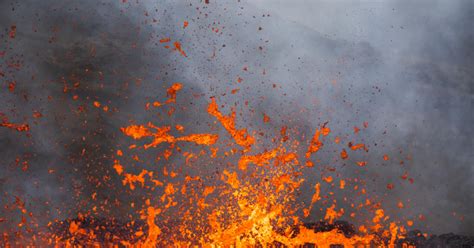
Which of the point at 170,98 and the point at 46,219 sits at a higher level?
the point at 170,98

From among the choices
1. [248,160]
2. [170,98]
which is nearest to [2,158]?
[170,98]

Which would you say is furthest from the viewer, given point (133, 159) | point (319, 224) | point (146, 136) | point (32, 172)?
point (146, 136)

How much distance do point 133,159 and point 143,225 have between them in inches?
227

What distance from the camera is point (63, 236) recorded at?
61.1ft

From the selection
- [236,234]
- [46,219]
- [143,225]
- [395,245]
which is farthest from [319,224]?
[46,219]

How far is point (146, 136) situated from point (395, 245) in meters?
16.1

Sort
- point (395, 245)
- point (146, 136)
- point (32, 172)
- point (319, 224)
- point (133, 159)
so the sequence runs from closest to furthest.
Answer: point (395, 245) < point (319, 224) < point (32, 172) < point (133, 159) < point (146, 136)

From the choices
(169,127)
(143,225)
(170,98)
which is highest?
(170,98)

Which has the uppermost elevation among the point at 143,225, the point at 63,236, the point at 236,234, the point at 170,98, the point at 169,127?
the point at 170,98

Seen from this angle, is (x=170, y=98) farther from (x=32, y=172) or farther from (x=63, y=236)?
(x=63, y=236)

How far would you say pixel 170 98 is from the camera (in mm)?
29688

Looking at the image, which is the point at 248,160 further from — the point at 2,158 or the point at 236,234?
the point at 2,158

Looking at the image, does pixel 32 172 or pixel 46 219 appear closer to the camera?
pixel 46 219

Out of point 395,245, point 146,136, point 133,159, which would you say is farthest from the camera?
point 146,136
